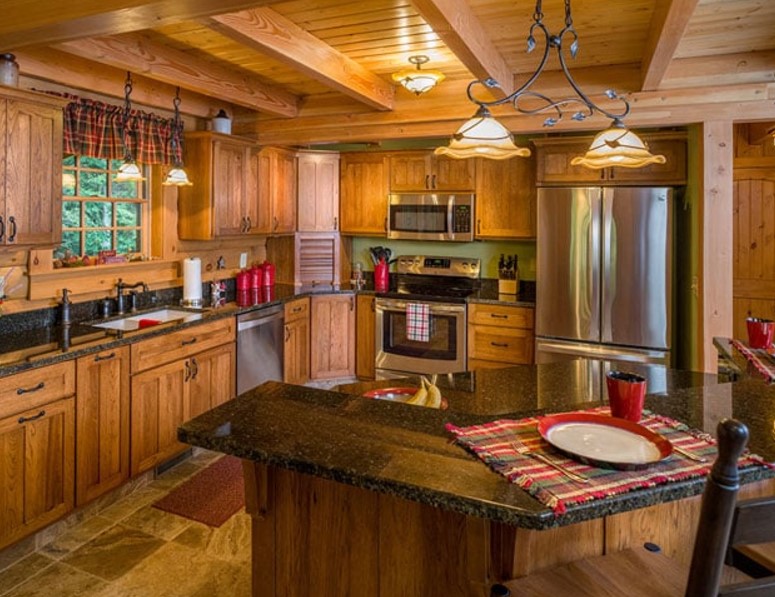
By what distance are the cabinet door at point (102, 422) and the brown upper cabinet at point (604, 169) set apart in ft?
10.4

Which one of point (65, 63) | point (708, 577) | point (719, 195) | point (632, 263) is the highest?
point (65, 63)

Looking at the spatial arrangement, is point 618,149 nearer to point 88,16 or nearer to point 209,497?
point 88,16

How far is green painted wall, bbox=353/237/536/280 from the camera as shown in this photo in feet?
16.4

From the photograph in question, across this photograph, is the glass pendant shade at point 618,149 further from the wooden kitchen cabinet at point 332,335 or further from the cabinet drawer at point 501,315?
the wooden kitchen cabinet at point 332,335

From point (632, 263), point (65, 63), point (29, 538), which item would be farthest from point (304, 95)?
point (29, 538)

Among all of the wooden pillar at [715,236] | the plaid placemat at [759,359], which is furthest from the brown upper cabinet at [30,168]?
the wooden pillar at [715,236]

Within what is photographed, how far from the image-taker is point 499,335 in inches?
181

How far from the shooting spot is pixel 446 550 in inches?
55.1

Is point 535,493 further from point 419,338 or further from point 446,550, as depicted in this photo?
point 419,338

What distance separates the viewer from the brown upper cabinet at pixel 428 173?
191 inches

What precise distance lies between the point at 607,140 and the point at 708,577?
1.60m

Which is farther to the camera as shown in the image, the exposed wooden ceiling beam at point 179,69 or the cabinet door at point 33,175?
the exposed wooden ceiling beam at point 179,69

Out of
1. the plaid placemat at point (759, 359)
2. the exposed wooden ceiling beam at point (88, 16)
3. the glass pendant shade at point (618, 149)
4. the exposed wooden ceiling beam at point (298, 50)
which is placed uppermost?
the exposed wooden ceiling beam at point (298, 50)

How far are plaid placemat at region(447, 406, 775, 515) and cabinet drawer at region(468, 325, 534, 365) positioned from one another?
2.99m
